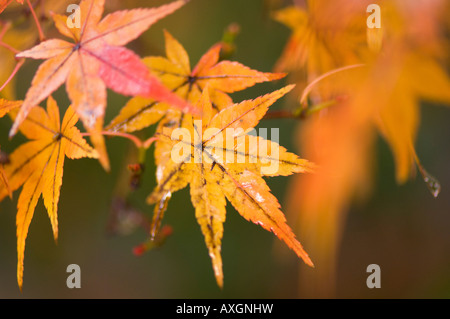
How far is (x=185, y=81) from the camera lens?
0.42 meters

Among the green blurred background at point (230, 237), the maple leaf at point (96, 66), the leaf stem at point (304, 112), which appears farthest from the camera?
the green blurred background at point (230, 237)

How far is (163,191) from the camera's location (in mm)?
355

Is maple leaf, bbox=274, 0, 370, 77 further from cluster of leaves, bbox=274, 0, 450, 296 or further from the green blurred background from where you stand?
the green blurred background

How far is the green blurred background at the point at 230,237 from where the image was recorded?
1241mm

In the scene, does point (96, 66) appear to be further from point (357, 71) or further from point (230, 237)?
point (230, 237)

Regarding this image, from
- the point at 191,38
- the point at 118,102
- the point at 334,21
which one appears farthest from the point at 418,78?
the point at 118,102

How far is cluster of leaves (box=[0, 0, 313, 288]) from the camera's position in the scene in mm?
333

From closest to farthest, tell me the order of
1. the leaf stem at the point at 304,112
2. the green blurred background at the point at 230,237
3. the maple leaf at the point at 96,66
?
the maple leaf at the point at 96,66
the leaf stem at the point at 304,112
the green blurred background at the point at 230,237

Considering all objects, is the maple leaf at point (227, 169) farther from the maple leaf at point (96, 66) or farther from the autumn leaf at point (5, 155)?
the autumn leaf at point (5, 155)

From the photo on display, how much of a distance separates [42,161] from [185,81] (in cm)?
20

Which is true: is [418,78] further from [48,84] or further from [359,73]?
[48,84]

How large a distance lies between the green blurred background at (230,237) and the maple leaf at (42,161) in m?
0.81

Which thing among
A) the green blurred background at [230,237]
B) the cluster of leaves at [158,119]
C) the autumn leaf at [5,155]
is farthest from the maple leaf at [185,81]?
the green blurred background at [230,237]

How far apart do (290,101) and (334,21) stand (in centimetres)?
32
